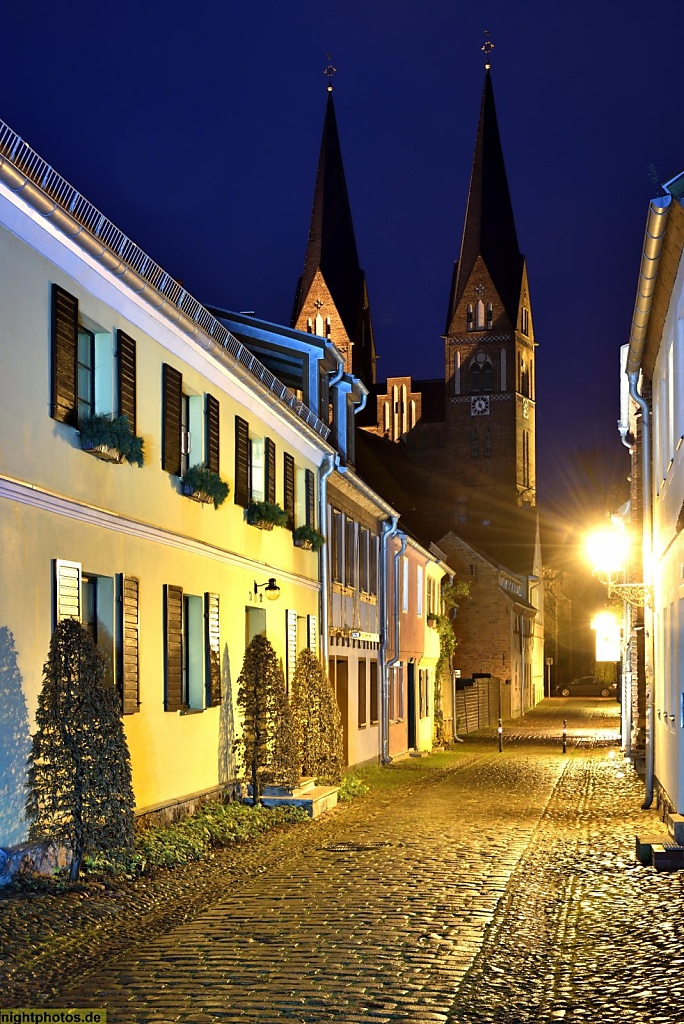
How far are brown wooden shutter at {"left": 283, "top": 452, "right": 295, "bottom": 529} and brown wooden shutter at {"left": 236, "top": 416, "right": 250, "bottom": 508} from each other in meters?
2.14

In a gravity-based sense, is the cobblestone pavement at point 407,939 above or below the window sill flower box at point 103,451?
below

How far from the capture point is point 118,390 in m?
13.0

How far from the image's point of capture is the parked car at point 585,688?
89.9 m

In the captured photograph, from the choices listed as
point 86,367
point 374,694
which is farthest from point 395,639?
point 86,367

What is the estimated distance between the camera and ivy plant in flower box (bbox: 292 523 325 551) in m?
21.5

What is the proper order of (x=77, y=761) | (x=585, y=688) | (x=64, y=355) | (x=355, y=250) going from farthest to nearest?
1. (x=585, y=688)
2. (x=355, y=250)
3. (x=64, y=355)
4. (x=77, y=761)

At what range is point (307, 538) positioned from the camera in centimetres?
2166

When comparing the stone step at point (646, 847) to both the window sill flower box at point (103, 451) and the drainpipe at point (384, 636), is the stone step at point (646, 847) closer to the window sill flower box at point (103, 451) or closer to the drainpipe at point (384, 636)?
the window sill flower box at point (103, 451)

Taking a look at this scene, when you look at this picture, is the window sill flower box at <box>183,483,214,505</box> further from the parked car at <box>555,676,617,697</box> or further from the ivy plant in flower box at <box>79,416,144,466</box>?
the parked car at <box>555,676,617,697</box>

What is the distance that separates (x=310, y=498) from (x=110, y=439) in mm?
10746

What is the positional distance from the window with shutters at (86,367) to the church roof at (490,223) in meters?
83.2

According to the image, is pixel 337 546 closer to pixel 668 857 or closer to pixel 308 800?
pixel 308 800

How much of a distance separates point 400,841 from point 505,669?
4844 centimetres

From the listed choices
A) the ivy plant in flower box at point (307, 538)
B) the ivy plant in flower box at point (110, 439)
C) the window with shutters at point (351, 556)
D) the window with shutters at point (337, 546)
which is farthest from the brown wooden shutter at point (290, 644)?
the ivy plant in flower box at point (110, 439)
